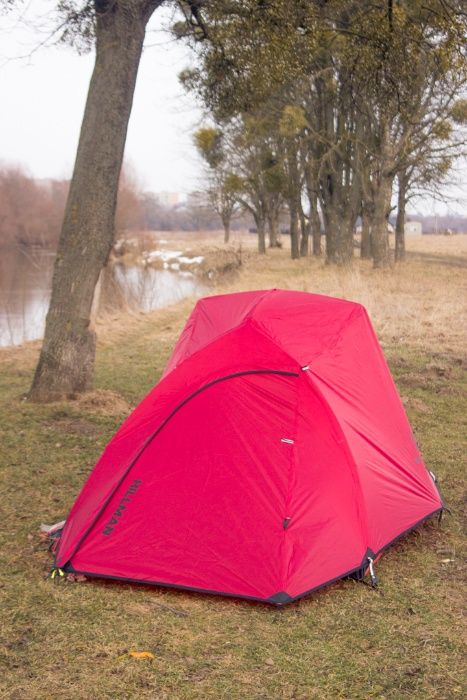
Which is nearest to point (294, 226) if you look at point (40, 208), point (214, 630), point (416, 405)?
point (40, 208)

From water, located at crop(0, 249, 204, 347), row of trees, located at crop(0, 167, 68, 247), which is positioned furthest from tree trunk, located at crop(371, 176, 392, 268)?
row of trees, located at crop(0, 167, 68, 247)

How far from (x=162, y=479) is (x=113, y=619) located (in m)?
0.96

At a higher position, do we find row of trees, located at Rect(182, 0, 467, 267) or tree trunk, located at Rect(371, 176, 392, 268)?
row of trees, located at Rect(182, 0, 467, 267)

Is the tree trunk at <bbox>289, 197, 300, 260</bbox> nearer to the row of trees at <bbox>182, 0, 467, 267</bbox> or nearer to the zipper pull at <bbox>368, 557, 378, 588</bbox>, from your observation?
the row of trees at <bbox>182, 0, 467, 267</bbox>

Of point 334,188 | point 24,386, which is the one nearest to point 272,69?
point 24,386

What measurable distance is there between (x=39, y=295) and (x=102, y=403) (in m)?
17.2

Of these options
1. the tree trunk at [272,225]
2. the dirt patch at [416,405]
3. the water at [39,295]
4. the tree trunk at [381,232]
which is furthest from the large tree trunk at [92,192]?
the tree trunk at [272,225]

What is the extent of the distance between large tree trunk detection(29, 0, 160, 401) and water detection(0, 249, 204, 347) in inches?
263

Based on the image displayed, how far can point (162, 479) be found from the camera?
4629mm

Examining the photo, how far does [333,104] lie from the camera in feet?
82.2

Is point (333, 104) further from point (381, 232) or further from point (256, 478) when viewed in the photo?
point (256, 478)

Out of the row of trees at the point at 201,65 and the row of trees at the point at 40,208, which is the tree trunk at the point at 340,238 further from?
the row of trees at the point at 40,208

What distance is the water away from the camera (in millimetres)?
17388

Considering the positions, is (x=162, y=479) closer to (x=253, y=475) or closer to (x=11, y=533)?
(x=253, y=475)
